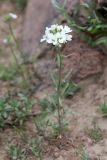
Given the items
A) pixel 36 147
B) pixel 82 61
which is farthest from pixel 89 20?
pixel 36 147

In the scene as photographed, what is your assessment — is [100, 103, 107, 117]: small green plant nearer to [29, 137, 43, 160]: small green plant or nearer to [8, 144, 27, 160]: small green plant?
[29, 137, 43, 160]: small green plant

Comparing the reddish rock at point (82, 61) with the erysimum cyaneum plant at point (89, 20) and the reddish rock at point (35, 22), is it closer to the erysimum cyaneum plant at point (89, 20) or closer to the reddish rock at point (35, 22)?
the erysimum cyaneum plant at point (89, 20)

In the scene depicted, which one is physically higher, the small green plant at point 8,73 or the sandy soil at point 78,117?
the small green plant at point 8,73

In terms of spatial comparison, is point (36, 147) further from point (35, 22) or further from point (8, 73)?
point (35, 22)

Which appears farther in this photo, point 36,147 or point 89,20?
point 89,20

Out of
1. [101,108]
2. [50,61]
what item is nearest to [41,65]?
[50,61]

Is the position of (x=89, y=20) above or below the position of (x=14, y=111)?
above

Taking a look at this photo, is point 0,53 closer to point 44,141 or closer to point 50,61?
point 50,61

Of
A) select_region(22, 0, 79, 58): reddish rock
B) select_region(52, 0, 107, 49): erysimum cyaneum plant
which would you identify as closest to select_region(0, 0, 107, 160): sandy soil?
select_region(52, 0, 107, 49): erysimum cyaneum plant

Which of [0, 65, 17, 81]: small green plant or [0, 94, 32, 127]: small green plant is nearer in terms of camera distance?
[0, 94, 32, 127]: small green plant

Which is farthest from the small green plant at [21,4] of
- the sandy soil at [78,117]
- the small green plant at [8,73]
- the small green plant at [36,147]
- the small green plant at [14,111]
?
the small green plant at [36,147]
